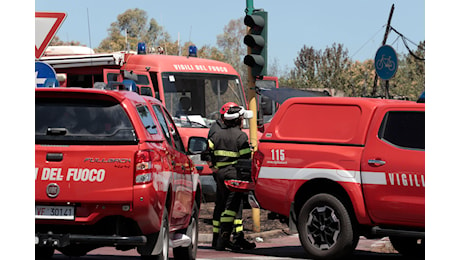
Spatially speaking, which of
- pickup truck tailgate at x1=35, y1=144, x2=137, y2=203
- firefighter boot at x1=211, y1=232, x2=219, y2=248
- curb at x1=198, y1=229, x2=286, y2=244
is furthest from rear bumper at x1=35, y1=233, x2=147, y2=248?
curb at x1=198, y1=229, x2=286, y2=244

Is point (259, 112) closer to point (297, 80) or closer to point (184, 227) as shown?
point (184, 227)

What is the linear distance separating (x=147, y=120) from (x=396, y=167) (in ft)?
11.1

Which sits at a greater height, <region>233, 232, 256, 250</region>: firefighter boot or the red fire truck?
the red fire truck

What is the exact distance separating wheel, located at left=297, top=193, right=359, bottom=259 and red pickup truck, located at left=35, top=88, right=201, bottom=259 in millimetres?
3058

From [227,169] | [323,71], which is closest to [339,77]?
[323,71]

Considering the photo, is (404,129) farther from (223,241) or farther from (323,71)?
(323,71)

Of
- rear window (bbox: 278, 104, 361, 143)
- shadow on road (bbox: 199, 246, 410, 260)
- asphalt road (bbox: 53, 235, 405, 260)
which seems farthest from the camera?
shadow on road (bbox: 199, 246, 410, 260)

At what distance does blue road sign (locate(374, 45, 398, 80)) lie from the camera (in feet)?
67.7

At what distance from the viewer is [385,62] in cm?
2095

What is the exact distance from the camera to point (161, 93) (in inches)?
782

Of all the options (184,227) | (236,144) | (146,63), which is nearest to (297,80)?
(146,63)

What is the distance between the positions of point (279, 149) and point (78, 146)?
4099mm

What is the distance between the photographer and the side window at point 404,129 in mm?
11883

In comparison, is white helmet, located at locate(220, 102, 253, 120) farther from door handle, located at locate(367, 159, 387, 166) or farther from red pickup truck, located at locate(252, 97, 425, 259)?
door handle, located at locate(367, 159, 387, 166)
